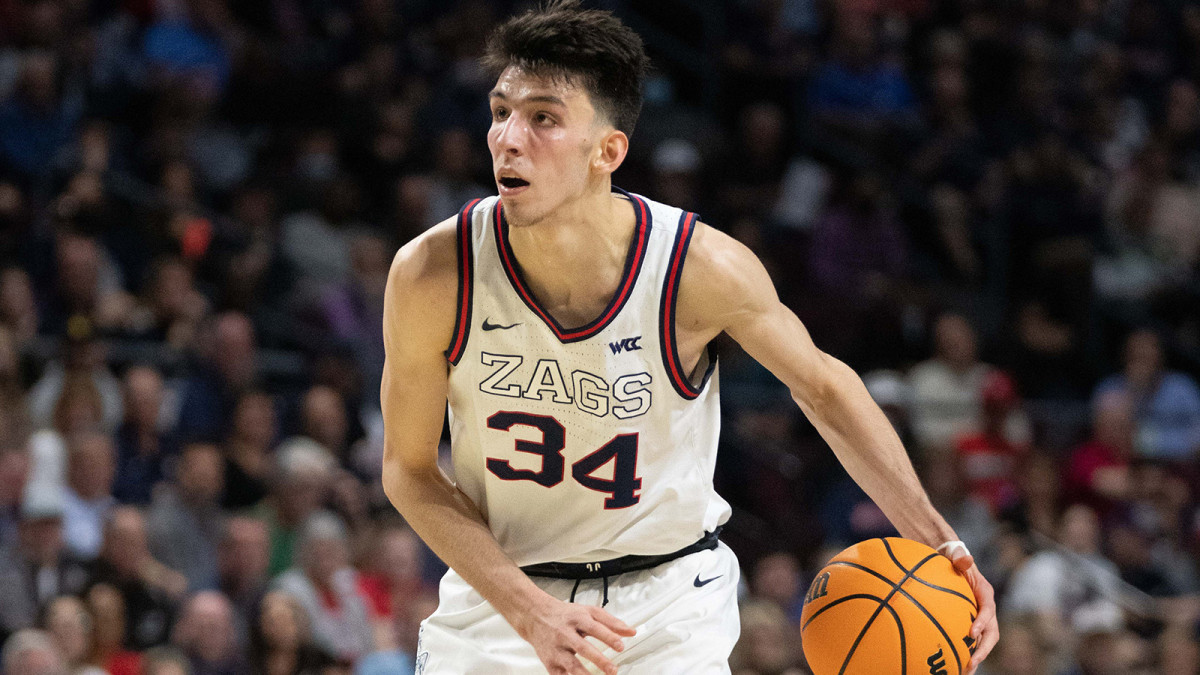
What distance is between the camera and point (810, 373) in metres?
3.83

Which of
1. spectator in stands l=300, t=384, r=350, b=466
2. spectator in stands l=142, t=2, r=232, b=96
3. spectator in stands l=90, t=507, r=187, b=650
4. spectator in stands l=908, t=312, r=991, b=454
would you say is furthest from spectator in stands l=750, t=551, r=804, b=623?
spectator in stands l=142, t=2, r=232, b=96

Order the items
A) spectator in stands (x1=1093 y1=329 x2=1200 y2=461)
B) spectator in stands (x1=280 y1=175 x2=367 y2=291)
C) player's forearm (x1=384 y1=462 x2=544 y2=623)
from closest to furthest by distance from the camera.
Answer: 1. player's forearm (x1=384 y1=462 x2=544 y2=623)
2. spectator in stands (x1=280 y1=175 x2=367 y2=291)
3. spectator in stands (x1=1093 y1=329 x2=1200 y2=461)

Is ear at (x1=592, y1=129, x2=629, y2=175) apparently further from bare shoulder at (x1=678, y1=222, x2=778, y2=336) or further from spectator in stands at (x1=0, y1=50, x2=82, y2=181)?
spectator in stands at (x1=0, y1=50, x2=82, y2=181)

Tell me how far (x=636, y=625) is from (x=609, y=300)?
0.88 m

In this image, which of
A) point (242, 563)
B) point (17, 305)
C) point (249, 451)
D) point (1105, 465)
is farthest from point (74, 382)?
point (1105, 465)

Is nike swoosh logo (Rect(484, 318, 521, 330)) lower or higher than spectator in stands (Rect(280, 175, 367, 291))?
higher

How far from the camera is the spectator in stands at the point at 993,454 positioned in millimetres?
9016

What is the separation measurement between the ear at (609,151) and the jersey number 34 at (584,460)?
692mm

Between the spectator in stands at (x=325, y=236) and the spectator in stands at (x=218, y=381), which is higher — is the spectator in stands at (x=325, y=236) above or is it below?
above

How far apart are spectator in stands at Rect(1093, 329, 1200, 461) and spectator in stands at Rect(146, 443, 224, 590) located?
239 inches

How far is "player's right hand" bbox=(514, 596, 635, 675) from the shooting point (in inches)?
132

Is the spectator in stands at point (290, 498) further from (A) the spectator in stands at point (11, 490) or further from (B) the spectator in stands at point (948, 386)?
(B) the spectator in stands at point (948, 386)

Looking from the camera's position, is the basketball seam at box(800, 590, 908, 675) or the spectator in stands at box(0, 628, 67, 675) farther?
the spectator in stands at box(0, 628, 67, 675)

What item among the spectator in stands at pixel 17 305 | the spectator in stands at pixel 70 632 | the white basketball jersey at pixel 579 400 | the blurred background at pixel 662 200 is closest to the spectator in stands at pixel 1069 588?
the blurred background at pixel 662 200
